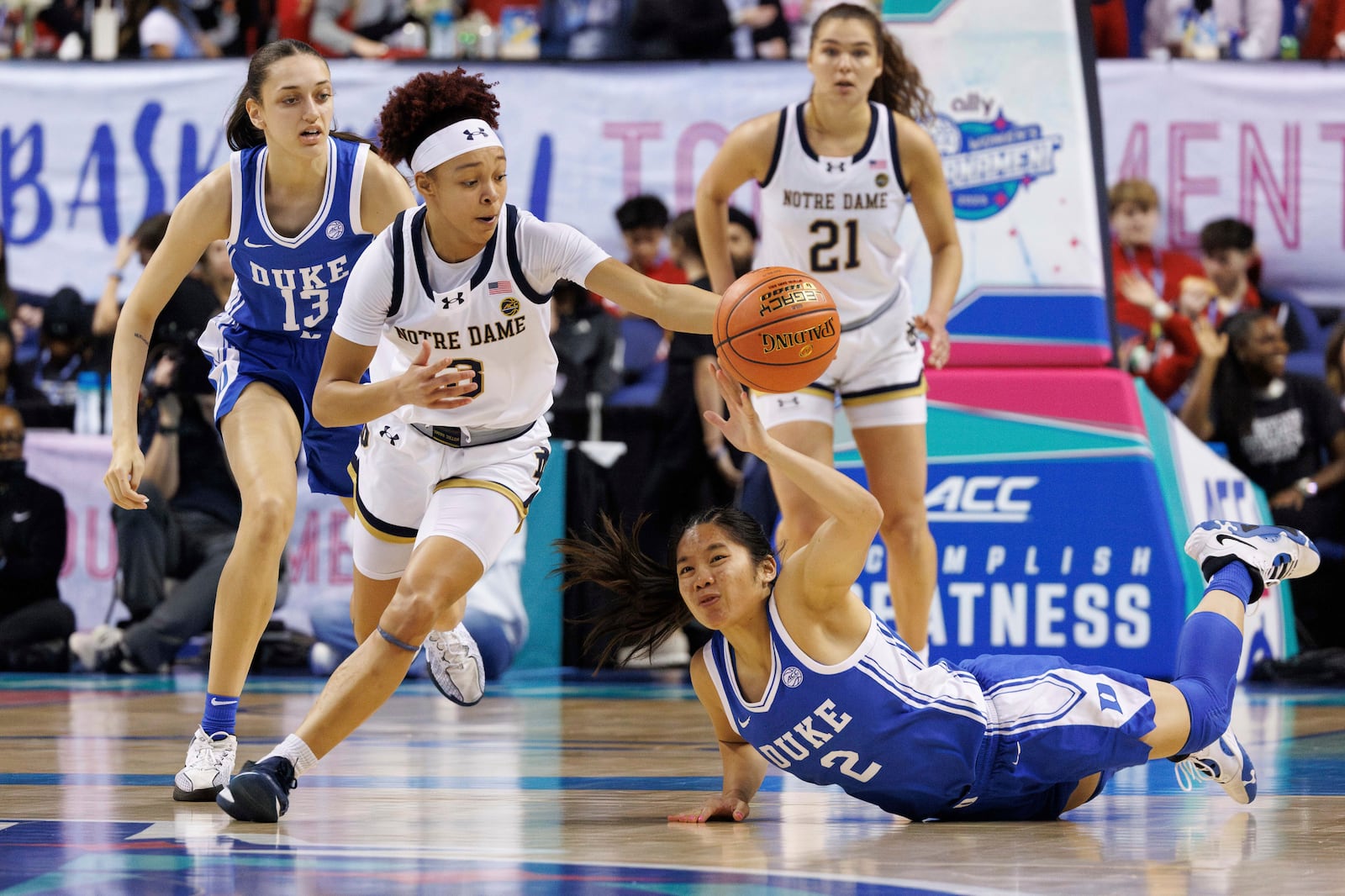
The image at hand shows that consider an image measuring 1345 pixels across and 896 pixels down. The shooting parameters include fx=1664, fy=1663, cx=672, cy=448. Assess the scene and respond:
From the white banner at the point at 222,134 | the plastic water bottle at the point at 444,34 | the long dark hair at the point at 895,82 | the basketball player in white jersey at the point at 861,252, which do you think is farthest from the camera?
the plastic water bottle at the point at 444,34

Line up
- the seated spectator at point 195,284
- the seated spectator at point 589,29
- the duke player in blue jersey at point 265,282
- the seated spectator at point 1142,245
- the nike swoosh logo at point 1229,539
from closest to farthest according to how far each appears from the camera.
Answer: the duke player in blue jersey at point 265,282
the nike swoosh logo at point 1229,539
the seated spectator at point 195,284
the seated spectator at point 1142,245
the seated spectator at point 589,29

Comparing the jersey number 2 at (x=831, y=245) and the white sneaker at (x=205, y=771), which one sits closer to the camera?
the white sneaker at (x=205, y=771)

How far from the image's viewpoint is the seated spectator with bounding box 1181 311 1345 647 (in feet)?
27.6

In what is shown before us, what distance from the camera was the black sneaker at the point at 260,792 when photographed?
3.83 m

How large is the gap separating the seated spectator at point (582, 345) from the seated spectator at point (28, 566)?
8.89 ft

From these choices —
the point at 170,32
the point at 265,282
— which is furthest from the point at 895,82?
the point at 170,32

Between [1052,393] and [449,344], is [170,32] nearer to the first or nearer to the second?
[1052,393]

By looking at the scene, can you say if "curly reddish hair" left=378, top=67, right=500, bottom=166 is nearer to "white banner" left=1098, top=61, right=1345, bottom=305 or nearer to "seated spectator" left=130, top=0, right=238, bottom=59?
"white banner" left=1098, top=61, right=1345, bottom=305

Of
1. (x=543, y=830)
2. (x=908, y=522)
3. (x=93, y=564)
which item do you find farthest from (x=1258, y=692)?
(x=93, y=564)

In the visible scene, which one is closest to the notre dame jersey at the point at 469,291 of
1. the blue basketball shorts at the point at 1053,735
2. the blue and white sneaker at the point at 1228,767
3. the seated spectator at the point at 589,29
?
the blue basketball shorts at the point at 1053,735

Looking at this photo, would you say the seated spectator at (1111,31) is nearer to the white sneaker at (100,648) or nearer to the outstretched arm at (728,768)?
the white sneaker at (100,648)

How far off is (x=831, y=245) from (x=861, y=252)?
0.11 metres

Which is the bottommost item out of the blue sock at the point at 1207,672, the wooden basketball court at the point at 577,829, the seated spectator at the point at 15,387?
the wooden basketball court at the point at 577,829

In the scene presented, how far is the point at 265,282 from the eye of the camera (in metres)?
4.76
